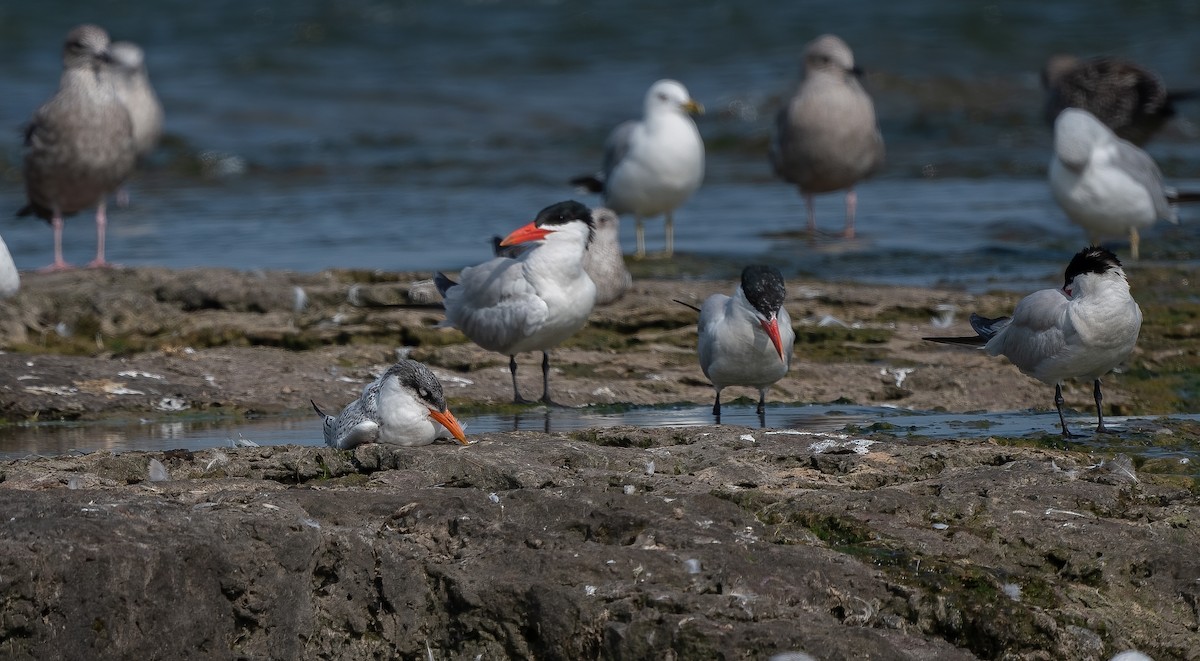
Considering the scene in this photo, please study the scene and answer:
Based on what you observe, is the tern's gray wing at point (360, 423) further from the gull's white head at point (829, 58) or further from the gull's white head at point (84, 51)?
the gull's white head at point (829, 58)

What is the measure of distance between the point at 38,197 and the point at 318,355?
4375mm

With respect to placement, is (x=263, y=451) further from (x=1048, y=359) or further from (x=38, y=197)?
(x=38, y=197)

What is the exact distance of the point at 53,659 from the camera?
11.7 ft

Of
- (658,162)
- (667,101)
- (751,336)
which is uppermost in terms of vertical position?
(667,101)

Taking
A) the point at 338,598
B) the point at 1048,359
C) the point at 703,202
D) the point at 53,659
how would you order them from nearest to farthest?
the point at 53,659 < the point at 338,598 < the point at 1048,359 < the point at 703,202

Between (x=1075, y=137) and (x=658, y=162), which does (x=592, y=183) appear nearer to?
(x=658, y=162)

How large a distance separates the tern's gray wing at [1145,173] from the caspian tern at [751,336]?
446 cm

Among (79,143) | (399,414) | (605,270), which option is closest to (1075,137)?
(605,270)

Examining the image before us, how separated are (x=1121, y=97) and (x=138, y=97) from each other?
8.72 metres

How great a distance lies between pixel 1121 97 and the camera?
13969 millimetres

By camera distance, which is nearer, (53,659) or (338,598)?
(53,659)

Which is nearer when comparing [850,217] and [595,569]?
[595,569]

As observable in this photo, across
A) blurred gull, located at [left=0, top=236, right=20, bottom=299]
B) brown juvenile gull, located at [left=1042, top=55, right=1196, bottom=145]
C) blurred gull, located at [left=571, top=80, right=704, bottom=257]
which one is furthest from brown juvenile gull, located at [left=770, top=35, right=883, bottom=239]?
blurred gull, located at [left=0, top=236, right=20, bottom=299]

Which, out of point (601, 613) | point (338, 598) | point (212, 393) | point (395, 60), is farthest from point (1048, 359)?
point (395, 60)
